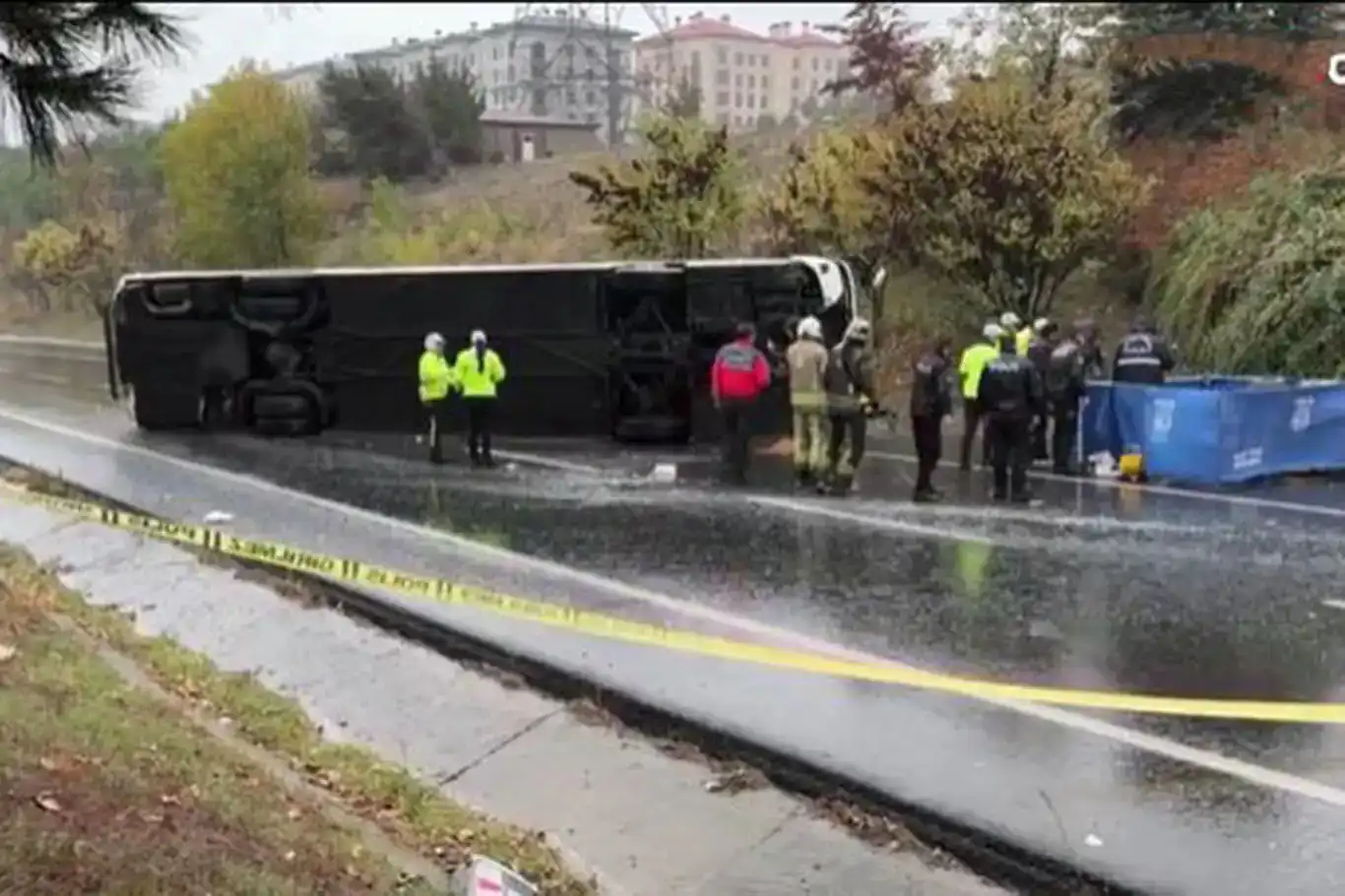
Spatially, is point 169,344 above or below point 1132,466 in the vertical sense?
above

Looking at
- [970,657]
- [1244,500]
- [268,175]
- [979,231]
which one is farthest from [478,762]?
[268,175]

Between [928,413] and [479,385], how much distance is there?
515 centimetres

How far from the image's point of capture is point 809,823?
6.36 meters

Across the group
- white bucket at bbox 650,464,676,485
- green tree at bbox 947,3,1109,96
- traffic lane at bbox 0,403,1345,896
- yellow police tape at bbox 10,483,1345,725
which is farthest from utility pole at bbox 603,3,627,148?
traffic lane at bbox 0,403,1345,896

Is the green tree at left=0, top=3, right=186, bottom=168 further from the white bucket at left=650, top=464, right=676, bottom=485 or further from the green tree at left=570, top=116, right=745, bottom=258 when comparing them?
the green tree at left=570, top=116, right=745, bottom=258

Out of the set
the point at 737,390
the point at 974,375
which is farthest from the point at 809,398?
the point at 974,375

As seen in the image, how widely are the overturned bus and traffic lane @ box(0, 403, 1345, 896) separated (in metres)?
8.74

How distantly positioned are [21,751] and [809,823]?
10.1 feet

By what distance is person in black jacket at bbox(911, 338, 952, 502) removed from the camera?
14000mm

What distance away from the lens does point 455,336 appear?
1891 centimetres

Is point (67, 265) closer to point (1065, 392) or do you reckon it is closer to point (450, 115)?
point (1065, 392)

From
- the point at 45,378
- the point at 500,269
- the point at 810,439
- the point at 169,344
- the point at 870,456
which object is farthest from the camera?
the point at 45,378

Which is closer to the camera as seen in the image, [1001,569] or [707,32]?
[1001,569]

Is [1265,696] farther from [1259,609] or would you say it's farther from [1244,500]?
[1244,500]
